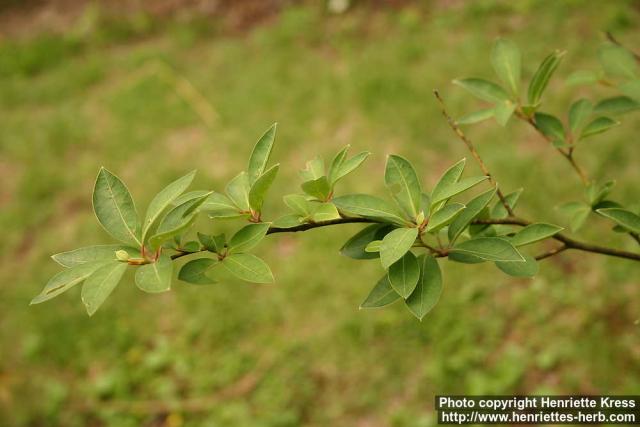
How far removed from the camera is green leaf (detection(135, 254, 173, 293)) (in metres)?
0.85

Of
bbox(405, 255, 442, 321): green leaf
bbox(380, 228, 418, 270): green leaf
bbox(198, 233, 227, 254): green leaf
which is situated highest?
bbox(198, 233, 227, 254): green leaf

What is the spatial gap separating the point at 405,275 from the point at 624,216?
0.37 m

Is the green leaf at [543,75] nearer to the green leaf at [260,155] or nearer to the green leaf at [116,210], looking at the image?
the green leaf at [260,155]

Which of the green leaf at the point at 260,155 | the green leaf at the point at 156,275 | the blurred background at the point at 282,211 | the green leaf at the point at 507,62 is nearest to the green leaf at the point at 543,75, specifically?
the green leaf at the point at 507,62

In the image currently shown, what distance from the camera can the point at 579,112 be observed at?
4.24 feet

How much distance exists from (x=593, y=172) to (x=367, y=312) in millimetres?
1285

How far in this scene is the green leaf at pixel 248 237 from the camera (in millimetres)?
962

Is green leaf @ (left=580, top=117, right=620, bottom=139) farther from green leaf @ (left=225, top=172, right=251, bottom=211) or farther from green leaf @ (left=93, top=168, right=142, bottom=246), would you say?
green leaf @ (left=93, top=168, right=142, bottom=246)

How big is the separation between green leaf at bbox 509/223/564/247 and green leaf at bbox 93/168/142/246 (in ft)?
1.90

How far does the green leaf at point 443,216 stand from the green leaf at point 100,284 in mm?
442

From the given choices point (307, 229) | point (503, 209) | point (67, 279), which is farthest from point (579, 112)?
point (67, 279)

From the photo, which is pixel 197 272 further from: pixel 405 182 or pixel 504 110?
pixel 504 110

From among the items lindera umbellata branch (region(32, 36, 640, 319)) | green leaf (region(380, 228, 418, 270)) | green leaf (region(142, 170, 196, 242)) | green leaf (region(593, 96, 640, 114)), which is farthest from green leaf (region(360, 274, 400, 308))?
green leaf (region(593, 96, 640, 114))

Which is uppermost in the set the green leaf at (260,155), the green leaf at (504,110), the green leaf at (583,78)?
the green leaf at (260,155)
